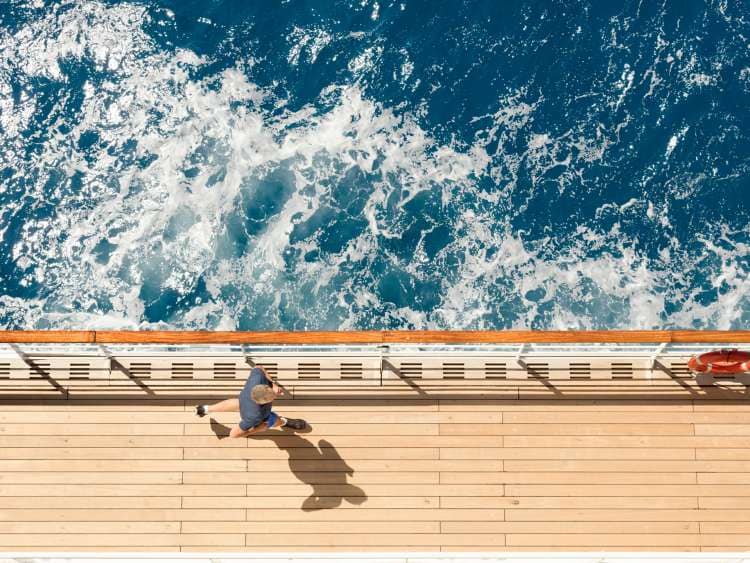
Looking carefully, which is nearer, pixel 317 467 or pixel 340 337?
pixel 340 337

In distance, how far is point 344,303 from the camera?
13.3m

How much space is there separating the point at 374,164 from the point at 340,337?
6502 mm

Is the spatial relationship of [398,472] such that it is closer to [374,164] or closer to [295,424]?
[295,424]

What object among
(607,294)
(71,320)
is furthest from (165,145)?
(607,294)

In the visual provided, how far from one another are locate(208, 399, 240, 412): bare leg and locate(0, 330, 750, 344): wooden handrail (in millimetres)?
858

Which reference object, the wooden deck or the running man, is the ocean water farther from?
the running man

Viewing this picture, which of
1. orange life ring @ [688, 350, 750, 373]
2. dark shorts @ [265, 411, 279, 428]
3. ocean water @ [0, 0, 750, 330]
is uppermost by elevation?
ocean water @ [0, 0, 750, 330]

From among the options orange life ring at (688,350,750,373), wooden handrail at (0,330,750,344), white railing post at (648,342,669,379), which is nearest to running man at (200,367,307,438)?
wooden handrail at (0,330,750,344)

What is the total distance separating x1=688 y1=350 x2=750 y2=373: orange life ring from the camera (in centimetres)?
877

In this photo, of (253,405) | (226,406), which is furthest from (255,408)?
(226,406)

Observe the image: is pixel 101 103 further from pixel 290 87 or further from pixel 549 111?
pixel 549 111

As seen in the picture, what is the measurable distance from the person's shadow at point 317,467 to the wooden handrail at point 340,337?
1.42 meters

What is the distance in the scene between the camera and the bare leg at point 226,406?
29.3 feet

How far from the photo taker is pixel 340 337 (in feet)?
28.8
